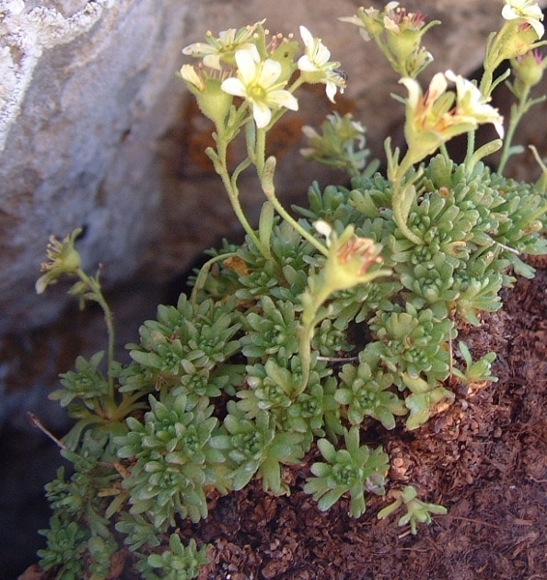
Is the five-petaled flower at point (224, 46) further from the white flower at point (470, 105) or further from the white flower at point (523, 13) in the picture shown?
the white flower at point (523, 13)

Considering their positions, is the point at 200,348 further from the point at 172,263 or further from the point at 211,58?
the point at 172,263

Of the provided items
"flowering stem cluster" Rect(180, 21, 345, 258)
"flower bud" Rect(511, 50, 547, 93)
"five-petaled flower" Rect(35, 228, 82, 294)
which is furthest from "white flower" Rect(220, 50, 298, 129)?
"flower bud" Rect(511, 50, 547, 93)

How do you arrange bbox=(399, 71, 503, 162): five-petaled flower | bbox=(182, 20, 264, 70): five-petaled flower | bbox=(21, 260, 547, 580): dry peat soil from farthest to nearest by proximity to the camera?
bbox=(21, 260, 547, 580): dry peat soil
bbox=(182, 20, 264, 70): five-petaled flower
bbox=(399, 71, 503, 162): five-petaled flower

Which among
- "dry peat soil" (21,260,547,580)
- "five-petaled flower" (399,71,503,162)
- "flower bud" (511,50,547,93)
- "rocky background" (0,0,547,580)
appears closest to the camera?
"five-petaled flower" (399,71,503,162)

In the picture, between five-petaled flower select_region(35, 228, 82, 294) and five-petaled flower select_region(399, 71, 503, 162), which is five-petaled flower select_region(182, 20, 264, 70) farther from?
five-petaled flower select_region(35, 228, 82, 294)

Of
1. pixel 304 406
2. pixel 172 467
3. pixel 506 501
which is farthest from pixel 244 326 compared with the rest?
pixel 506 501
